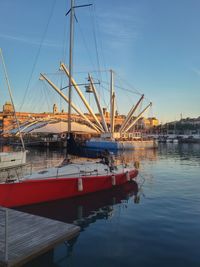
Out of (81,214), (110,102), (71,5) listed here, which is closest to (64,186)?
(81,214)

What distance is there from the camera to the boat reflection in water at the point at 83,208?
16078 mm

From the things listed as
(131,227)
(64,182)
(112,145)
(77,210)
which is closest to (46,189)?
(64,182)

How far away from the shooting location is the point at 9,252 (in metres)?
9.12

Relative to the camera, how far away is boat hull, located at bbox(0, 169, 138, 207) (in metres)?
16.6

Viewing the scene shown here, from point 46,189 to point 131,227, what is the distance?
6.05 metres

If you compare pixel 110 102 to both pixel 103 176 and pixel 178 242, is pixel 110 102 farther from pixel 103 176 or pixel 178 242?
pixel 178 242

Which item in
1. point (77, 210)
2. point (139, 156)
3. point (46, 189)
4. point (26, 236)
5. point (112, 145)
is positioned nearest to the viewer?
point (26, 236)

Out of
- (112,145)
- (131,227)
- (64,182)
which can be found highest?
(112,145)

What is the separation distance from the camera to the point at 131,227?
1439 centimetres

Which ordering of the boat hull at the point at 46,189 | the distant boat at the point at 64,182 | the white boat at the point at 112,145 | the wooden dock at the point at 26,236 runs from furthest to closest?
the white boat at the point at 112,145 < the distant boat at the point at 64,182 < the boat hull at the point at 46,189 < the wooden dock at the point at 26,236

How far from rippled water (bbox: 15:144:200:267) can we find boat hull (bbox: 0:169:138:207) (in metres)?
0.48

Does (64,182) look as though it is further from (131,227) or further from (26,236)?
(26,236)

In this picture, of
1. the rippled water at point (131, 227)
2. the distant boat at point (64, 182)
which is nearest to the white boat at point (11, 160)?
the distant boat at point (64, 182)

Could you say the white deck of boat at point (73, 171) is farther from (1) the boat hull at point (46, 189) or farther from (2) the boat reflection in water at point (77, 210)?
(2) the boat reflection in water at point (77, 210)
